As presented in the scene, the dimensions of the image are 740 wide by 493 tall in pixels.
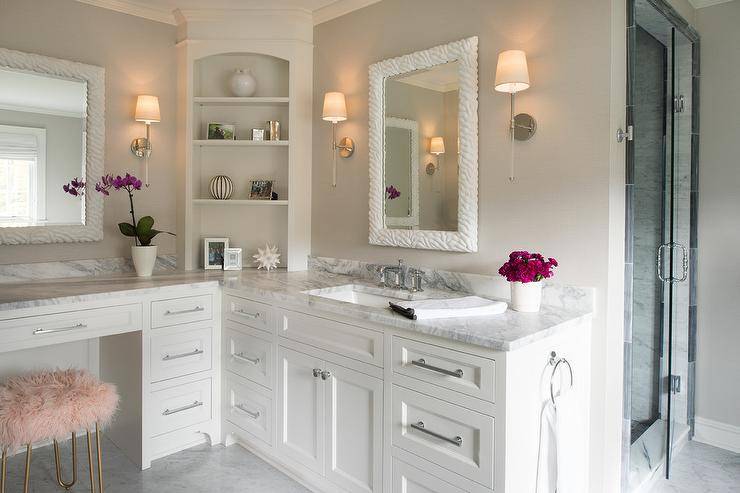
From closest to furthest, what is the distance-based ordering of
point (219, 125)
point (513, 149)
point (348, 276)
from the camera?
point (513, 149) < point (348, 276) < point (219, 125)

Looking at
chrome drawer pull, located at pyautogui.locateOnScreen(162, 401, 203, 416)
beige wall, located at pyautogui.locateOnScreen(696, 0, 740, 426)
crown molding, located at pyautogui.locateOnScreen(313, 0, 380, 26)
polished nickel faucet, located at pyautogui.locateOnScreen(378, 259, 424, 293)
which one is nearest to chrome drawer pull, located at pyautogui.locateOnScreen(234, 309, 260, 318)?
chrome drawer pull, located at pyautogui.locateOnScreen(162, 401, 203, 416)

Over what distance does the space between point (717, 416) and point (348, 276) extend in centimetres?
218

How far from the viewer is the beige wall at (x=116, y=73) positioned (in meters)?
2.80

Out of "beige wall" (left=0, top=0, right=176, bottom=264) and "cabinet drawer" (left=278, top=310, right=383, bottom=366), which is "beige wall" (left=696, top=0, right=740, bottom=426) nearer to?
"cabinet drawer" (left=278, top=310, right=383, bottom=366)

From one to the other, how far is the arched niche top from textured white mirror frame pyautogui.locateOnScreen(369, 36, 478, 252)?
0.80 meters

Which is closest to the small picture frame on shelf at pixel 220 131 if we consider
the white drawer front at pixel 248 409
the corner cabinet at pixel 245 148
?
the corner cabinet at pixel 245 148

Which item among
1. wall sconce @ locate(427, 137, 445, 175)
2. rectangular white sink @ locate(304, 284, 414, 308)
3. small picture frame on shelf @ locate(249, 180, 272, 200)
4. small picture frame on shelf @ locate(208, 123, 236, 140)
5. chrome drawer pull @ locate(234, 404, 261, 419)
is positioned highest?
small picture frame on shelf @ locate(208, 123, 236, 140)

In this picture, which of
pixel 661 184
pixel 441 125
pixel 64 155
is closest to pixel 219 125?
pixel 64 155

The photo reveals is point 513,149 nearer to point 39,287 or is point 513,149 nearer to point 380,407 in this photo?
point 380,407

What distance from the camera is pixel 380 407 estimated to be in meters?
2.00

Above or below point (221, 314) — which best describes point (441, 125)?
above

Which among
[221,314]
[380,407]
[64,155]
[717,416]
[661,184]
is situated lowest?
[717,416]

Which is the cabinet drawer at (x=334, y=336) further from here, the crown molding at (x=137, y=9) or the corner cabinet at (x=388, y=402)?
the crown molding at (x=137, y=9)

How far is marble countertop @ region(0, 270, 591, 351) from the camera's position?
1.71 metres
